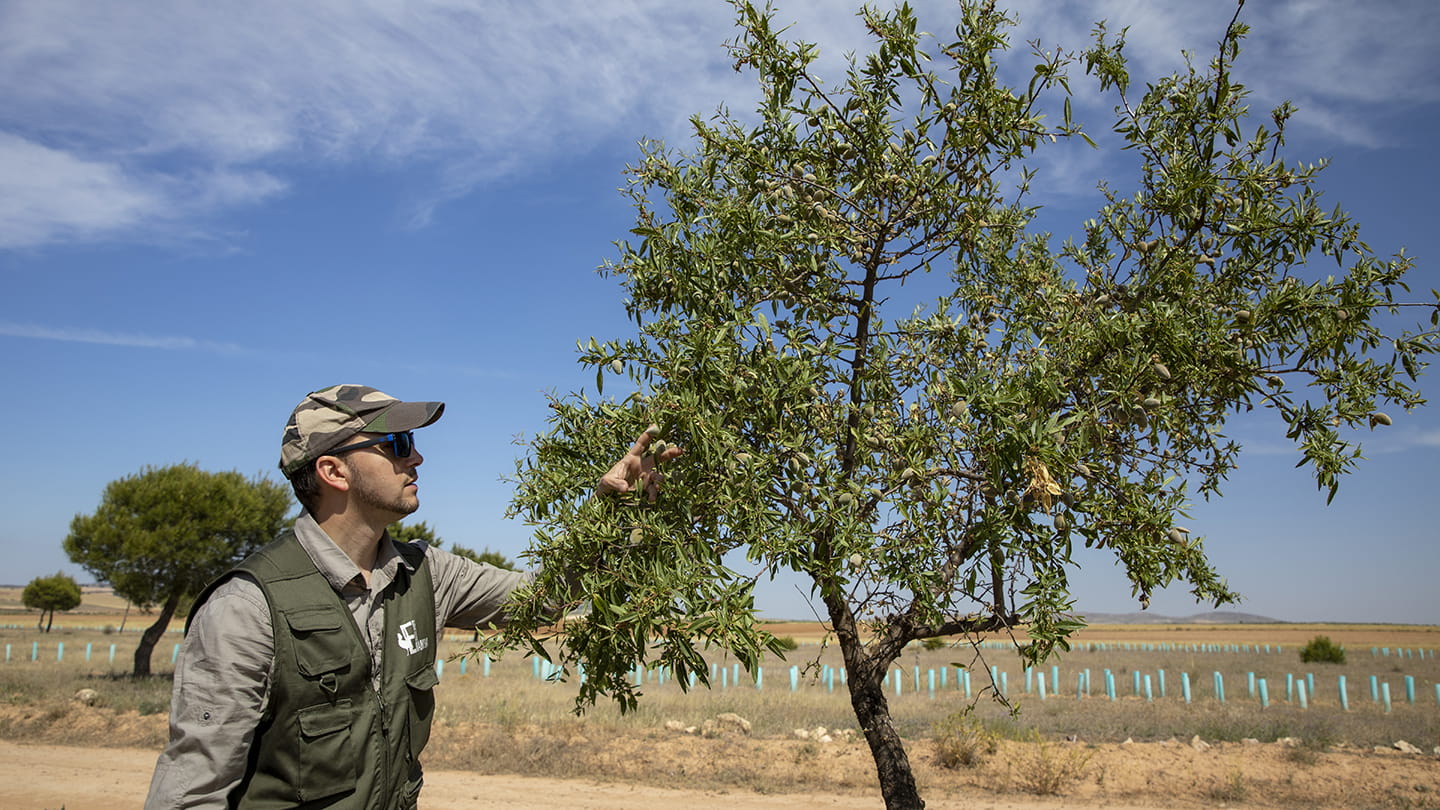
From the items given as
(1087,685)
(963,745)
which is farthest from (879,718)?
(1087,685)

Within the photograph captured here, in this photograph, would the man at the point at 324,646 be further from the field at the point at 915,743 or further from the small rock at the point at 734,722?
the small rock at the point at 734,722

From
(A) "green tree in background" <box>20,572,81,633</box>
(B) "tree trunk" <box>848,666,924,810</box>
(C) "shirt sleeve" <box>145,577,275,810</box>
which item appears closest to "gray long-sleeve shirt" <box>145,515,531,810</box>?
(C) "shirt sleeve" <box>145,577,275,810</box>

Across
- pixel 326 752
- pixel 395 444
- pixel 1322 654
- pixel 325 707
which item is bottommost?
pixel 1322 654

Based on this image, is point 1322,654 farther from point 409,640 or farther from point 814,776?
point 409,640

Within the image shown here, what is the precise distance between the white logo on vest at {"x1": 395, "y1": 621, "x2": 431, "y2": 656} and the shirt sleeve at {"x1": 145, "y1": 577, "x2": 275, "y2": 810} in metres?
0.58

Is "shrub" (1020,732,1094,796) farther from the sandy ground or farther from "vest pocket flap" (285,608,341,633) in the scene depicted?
"vest pocket flap" (285,608,341,633)

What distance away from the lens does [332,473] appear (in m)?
3.25

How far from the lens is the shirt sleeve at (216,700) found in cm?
250

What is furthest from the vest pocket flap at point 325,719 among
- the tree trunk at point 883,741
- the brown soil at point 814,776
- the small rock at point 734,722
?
the small rock at point 734,722

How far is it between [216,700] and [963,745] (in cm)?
1452

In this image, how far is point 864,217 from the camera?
18.0ft

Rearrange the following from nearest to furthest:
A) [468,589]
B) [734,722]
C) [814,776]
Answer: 1. [468,589]
2. [814,776]
3. [734,722]

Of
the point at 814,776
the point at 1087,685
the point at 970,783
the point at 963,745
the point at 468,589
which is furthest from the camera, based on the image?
the point at 1087,685

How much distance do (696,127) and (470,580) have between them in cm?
334
